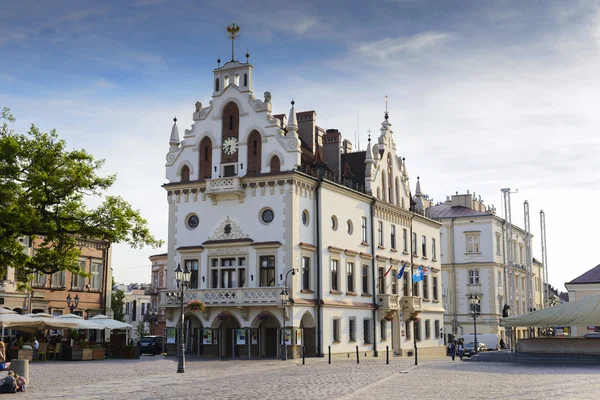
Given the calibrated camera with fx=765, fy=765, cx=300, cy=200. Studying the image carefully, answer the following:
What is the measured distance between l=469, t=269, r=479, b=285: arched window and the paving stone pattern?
160 feet

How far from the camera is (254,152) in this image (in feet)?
164

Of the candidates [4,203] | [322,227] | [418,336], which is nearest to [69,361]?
[4,203]

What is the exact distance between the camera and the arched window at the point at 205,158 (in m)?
51.3

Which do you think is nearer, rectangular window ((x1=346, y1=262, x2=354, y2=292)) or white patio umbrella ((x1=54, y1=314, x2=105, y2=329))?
white patio umbrella ((x1=54, y1=314, x2=105, y2=329))

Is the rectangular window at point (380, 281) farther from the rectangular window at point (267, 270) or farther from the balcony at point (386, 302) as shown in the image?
the rectangular window at point (267, 270)

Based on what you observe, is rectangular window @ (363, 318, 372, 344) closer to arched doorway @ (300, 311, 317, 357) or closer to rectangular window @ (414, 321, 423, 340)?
arched doorway @ (300, 311, 317, 357)

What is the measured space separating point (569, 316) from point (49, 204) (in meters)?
28.6

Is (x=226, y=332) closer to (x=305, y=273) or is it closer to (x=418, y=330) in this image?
(x=305, y=273)

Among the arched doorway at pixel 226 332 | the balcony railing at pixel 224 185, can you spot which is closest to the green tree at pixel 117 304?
the arched doorway at pixel 226 332

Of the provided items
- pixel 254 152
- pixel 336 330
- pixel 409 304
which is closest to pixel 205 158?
pixel 254 152

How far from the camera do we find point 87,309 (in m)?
64.2

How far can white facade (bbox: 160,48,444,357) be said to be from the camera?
1868 inches

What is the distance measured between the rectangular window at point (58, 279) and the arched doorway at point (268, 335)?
69.2 ft

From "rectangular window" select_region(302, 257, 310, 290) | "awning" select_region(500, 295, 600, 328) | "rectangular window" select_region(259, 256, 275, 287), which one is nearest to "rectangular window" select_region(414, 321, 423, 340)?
"rectangular window" select_region(302, 257, 310, 290)
